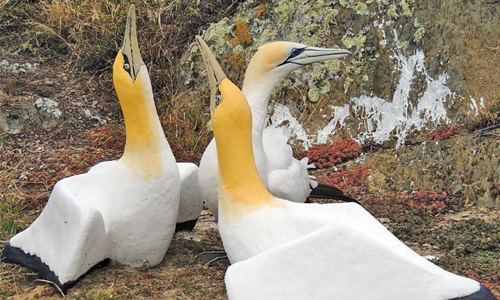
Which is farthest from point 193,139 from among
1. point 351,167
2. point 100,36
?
point 100,36

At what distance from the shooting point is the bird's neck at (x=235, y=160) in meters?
4.04

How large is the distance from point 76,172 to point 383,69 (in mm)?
3161

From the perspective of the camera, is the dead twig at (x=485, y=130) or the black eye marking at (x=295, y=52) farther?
the dead twig at (x=485, y=130)

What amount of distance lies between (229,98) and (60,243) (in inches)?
55.0

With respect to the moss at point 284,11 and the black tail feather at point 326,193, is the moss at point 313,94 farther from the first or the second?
the black tail feather at point 326,193

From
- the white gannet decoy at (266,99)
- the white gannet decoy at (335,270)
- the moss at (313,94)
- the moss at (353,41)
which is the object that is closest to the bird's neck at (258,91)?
the white gannet decoy at (266,99)

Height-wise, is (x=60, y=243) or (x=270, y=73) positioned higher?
(x=270, y=73)

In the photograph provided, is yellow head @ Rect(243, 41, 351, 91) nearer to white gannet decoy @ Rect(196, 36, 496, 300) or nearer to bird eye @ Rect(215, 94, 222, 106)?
bird eye @ Rect(215, 94, 222, 106)

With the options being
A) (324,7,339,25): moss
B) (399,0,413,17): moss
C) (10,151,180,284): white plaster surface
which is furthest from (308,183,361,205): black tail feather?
(399,0,413,17): moss

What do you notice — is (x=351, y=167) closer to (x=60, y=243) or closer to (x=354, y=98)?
(x=354, y=98)

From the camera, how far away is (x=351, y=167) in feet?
22.8

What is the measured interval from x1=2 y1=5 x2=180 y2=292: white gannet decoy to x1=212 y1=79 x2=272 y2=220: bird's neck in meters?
0.59

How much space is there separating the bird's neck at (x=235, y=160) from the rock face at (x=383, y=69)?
118 inches

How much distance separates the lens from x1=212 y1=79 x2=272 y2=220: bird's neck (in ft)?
13.2
